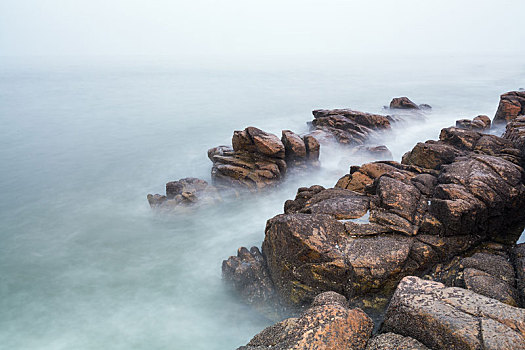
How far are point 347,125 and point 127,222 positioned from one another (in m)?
16.4

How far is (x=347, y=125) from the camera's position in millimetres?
24672

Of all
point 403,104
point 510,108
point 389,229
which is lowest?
point 389,229

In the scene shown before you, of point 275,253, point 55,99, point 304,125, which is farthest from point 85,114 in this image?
point 275,253

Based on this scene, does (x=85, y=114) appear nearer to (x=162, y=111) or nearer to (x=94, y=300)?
(x=162, y=111)

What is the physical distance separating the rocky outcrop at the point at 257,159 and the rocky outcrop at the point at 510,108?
56.2ft

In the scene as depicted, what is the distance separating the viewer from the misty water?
10.4 m

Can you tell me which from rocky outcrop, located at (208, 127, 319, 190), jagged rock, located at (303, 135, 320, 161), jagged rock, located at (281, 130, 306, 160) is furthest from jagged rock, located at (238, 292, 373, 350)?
jagged rock, located at (303, 135, 320, 161)

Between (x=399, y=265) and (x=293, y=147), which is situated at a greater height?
(x=293, y=147)

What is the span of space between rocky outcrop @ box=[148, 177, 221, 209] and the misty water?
608 mm

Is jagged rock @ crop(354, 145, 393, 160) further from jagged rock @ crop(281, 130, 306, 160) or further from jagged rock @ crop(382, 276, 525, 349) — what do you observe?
jagged rock @ crop(382, 276, 525, 349)

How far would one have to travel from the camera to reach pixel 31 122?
3584 cm

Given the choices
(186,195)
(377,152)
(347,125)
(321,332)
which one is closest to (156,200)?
(186,195)

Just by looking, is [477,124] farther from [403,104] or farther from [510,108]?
[403,104]

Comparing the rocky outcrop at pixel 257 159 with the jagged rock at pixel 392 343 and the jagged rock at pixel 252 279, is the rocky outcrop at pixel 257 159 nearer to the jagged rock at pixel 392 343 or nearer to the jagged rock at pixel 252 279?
the jagged rock at pixel 252 279
